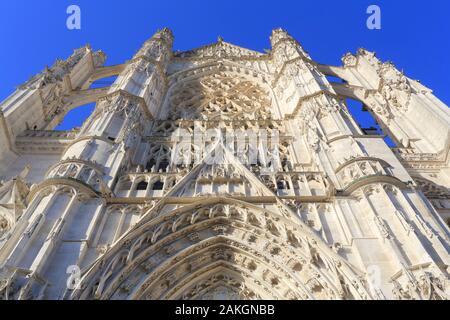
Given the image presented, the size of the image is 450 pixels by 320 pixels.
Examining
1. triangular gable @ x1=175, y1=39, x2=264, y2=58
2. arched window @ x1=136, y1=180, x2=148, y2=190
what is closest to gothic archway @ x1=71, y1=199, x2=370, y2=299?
arched window @ x1=136, y1=180, x2=148, y2=190

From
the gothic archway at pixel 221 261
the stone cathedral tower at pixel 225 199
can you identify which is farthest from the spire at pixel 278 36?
the gothic archway at pixel 221 261

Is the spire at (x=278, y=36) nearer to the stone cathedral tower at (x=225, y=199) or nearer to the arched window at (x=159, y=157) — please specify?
the stone cathedral tower at (x=225, y=199)

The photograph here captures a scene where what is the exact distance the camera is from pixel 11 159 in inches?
526

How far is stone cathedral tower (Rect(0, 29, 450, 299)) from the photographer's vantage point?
7754 mm

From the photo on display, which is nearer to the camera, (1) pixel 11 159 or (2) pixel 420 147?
(1) pixel 11 159

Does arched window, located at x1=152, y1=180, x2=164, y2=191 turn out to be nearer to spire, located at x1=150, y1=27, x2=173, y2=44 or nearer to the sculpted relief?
the sculpted relief

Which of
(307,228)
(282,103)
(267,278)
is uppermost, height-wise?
(282,103)

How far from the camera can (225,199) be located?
32.8ft

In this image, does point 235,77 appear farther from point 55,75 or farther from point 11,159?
point 11,159

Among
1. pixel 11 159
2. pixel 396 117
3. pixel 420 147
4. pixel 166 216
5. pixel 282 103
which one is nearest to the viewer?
pixel 166 216

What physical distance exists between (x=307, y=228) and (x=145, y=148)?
289 inches

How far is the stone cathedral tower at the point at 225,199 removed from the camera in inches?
305
